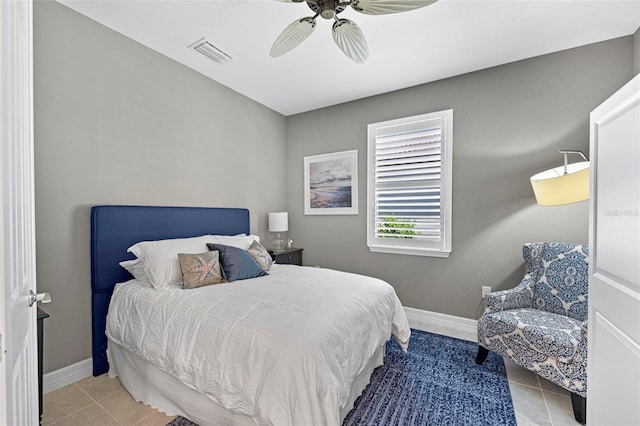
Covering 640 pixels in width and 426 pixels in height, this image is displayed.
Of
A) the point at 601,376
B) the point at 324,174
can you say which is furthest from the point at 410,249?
the point at 601,376

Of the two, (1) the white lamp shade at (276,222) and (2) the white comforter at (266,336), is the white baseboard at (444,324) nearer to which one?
(2) the white comforter at (266,336)

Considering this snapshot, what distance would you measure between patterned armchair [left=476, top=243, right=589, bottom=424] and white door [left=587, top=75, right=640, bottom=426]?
545 mm

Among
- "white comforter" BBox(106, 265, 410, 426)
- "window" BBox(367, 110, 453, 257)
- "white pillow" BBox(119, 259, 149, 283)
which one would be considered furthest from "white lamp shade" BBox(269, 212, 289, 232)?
"white pillow" BBox(119, 259, 149, 283)

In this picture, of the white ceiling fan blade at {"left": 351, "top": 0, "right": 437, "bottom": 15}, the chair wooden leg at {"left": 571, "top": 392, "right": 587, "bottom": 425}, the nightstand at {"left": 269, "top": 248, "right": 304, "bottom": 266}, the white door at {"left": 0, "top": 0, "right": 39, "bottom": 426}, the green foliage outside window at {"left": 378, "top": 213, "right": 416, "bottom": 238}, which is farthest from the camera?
the nightstand at {"left": 269, "top": 248, "right": 304, "bottom": 266}

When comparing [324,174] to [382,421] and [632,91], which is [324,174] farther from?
[632,91]

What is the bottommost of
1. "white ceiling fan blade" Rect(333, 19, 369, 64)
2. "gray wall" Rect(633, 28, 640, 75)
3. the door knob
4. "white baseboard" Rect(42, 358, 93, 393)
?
"white baseboard" Rect(42, 358, 93, 393)

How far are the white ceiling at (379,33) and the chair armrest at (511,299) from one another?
6.95 feet

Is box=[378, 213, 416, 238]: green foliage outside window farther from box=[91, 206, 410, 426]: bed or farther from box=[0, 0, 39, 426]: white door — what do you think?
box=[0, 0, 39, 426]: white door

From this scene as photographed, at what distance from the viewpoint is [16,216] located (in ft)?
2.73

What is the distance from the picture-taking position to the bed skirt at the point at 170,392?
1.60 m

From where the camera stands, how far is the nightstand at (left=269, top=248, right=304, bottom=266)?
3.65 m

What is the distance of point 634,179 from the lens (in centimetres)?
100

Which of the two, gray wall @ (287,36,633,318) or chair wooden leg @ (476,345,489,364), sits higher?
gray wall @ (287,36,633,318)

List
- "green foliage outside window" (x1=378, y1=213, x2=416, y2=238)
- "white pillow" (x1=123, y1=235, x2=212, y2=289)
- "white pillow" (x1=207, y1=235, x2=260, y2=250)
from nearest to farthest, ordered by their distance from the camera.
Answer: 1. "white pillow" (x1=123, y1=235, x2=212, y2=289)
2. "white pillow" (x1=207, y1=235, x2=260, y2=250)
3. "green foliage outside window" (x1=378, y1=213, x2=416, y2=238)
